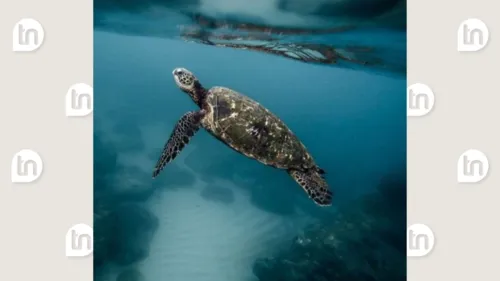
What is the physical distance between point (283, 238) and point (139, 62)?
1657 mm

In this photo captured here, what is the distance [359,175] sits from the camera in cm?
320
